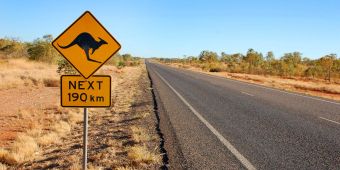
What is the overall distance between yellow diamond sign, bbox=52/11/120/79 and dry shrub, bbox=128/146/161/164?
192 cm

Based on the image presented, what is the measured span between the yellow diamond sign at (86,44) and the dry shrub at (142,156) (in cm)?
192

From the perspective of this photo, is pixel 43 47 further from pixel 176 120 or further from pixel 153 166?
pixel 153 166

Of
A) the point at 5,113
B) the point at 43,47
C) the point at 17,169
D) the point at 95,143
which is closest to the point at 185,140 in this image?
the point at 95,143

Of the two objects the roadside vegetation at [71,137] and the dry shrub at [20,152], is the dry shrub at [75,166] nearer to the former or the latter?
the roadside vegetation at [71,137]

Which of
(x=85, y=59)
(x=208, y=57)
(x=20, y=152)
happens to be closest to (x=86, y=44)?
(x=85, y=59)

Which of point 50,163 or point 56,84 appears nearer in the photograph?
point 50,163

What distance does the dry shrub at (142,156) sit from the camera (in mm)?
6512

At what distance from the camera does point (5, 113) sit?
45.9ft

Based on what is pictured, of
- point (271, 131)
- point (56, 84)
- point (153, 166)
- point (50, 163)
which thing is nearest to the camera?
point (153, 166)

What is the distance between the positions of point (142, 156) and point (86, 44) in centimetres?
230

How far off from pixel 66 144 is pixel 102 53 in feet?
12.0

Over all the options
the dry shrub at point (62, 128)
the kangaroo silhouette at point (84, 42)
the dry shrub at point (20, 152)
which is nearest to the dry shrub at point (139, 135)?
the dry shrub at point (62, 128)

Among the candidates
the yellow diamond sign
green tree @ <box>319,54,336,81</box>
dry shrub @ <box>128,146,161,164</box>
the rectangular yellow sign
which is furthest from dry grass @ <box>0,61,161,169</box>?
green tree @ <box>319,54,336,81</box>

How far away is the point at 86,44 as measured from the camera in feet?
17.5
